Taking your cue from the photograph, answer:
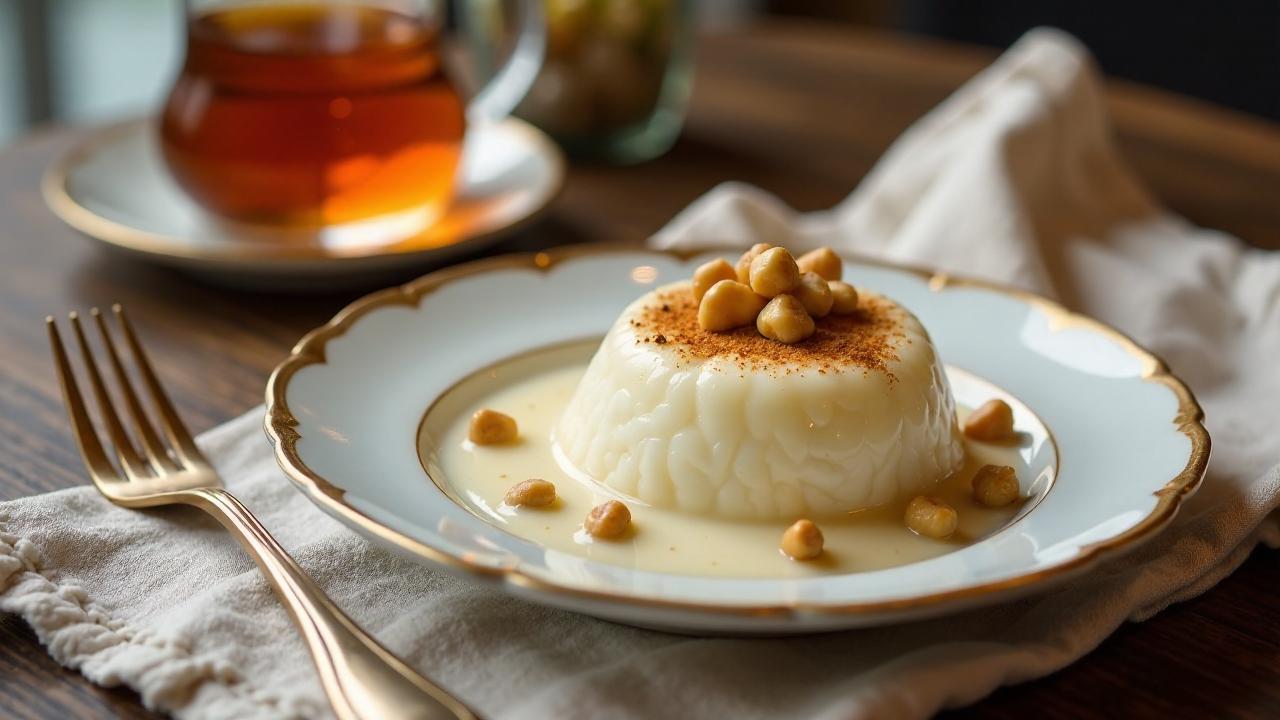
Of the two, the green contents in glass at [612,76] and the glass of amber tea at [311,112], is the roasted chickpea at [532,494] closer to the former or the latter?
the glass of amber tea at [311,112]

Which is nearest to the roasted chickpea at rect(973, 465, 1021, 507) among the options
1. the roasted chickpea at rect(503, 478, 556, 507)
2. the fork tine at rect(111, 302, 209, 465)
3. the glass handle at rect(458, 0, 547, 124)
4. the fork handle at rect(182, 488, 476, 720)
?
the roasted chickpea at rect(503, 478, 556, 507)

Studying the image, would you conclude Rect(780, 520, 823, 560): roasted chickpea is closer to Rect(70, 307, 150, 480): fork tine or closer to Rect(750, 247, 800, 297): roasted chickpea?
Rect(750, 247, 800, 297): roasted chickpea

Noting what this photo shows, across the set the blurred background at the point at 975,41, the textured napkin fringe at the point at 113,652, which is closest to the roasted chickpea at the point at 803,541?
the textured napkin fringe at the point at 113,652

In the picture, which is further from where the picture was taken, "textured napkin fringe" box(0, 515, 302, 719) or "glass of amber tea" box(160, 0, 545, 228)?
"glass of amber tea" box(160, 0, 545, 228)

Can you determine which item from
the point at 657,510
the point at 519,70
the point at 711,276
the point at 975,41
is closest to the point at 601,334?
the point at 711,276

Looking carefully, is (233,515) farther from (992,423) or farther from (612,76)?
(612,76)

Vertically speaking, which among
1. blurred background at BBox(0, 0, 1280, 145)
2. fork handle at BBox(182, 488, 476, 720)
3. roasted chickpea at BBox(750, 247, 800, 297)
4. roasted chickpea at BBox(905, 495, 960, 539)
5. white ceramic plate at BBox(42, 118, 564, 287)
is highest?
roasted chickpea at BBox(750, 247, 800, 297)

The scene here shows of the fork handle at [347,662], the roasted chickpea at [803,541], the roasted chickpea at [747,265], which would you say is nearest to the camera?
the fork handle at [347,662]
